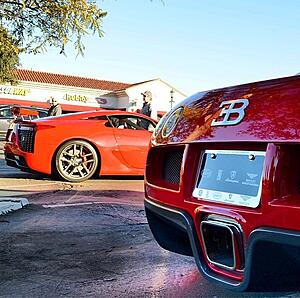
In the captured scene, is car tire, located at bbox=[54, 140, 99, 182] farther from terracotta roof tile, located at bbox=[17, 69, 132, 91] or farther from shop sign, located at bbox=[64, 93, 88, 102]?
terracotta roof tile, located at bbox=[17, 69, 132, 91]

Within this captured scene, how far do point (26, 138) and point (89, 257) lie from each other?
4396 millimetres

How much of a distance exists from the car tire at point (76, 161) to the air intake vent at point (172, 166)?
16.4 feet

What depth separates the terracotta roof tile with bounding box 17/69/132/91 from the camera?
132 feet

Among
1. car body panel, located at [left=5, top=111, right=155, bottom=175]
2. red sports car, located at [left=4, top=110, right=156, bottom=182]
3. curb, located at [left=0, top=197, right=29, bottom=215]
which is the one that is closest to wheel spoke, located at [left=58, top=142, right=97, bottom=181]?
red sports car, located at [left=4, top=110, right=156, bottom=182]

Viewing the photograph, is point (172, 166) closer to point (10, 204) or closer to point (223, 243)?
point (223, 243)

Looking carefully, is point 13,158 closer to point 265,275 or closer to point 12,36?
point 12,36

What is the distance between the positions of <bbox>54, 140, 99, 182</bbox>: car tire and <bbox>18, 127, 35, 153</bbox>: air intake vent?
0.43 meters

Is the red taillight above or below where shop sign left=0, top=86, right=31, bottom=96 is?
below

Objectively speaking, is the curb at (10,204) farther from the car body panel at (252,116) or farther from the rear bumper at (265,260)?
the rear bumper at (265,260)

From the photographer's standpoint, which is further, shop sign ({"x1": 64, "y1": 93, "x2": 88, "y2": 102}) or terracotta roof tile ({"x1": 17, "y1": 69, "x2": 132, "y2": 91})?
terracotta roof tile ({"x1": 17, "y1": 69, "x2": 132, "y2": 91})

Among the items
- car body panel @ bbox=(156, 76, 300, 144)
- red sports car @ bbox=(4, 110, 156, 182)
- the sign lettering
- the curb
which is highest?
the sign lettering

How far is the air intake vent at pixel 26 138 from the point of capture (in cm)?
714

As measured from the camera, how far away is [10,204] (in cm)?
473

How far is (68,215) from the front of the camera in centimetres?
454
